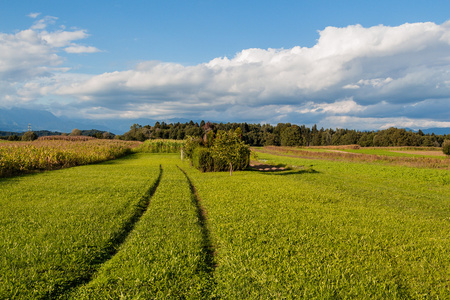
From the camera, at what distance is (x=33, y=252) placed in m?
6.54

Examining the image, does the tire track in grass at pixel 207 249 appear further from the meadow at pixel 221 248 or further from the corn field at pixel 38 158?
the corn field at pixel 38 158

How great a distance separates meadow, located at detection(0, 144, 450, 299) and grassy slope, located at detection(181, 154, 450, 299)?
0.11ft

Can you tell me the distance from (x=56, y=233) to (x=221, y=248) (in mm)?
5056

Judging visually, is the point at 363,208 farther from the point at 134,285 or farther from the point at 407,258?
the point at 134,285

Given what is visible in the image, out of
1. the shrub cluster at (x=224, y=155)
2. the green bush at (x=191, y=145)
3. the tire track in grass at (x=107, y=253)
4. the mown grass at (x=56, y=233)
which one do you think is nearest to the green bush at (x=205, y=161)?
the shrub cluster at (x=224, y=155)

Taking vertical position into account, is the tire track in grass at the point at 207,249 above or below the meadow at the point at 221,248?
below

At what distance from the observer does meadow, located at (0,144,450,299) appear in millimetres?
5289

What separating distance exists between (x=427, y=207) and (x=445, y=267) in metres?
7.86

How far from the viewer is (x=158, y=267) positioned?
236 inches

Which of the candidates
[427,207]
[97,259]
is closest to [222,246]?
[97,259]

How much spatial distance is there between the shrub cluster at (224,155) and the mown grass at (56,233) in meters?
9.53

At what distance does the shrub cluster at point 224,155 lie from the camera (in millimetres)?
22531

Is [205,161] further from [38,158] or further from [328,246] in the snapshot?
[328,246]

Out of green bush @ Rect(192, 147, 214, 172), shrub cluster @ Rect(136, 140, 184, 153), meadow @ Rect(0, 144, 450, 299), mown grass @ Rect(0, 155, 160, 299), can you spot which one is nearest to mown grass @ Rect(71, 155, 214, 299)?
meadow @ Rect(0, 144, 450, 299)
